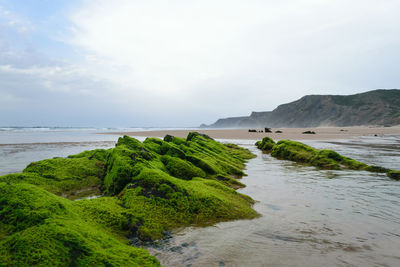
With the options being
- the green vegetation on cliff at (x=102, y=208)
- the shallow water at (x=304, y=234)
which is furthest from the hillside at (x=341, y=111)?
the green vegetation on cliff at (x=102, y=208)

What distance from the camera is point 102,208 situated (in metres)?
4.18

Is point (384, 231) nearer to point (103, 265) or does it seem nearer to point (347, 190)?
point (347, 190)

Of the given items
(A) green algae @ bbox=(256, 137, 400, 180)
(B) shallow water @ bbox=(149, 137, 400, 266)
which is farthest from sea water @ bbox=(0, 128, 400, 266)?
(A) green algae @ bbox=(256, 137, 400, 180)

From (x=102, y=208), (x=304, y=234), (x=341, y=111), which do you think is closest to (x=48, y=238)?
(x=102, y=208)

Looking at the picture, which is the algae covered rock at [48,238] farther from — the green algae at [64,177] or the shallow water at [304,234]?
the green algae at [64,177]

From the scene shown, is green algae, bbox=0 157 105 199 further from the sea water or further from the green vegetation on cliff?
the sea water

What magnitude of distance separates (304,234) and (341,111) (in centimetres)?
13799

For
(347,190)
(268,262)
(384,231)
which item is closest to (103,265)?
(268,262)

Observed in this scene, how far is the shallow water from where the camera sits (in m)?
3.42

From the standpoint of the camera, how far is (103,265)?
2.61m

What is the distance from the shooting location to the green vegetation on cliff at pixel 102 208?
2629mm

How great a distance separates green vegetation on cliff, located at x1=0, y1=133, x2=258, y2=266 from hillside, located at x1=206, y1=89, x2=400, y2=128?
10580cm

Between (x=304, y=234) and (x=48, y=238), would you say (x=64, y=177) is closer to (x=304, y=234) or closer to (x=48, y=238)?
(x=48, y=238)

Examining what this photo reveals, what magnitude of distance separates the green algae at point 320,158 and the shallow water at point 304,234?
3266 mm
